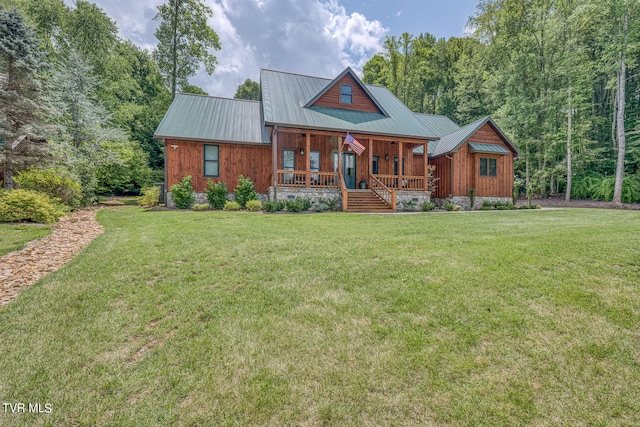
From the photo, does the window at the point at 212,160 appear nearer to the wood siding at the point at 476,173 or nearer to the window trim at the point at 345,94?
the window trim at the point at 345,94

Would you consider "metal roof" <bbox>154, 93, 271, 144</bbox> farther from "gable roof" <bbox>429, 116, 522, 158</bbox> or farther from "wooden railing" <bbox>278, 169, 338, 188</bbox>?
"gable roof" <bbox>429, 116, 522, 158</bbox>

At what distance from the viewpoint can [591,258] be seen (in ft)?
15.2

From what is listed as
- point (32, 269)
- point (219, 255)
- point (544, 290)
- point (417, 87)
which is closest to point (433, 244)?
point (544, 290)

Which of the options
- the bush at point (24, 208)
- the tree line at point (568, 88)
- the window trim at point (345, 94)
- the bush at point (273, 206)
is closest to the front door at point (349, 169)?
the window trim at point (345, 94)

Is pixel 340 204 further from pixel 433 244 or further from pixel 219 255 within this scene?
pixel 219 255

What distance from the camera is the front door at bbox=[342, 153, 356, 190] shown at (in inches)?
684

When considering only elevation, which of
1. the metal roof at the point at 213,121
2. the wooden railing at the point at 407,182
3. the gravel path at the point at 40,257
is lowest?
the gravel path at the point at 40,257

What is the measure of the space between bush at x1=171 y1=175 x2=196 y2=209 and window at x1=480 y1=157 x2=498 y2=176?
16.9m

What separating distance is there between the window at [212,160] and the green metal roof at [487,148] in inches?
586

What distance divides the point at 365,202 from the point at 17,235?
12.1 meters

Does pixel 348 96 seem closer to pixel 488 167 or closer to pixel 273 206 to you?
pixel 273 206

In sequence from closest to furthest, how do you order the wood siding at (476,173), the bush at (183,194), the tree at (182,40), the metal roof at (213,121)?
the bush at (183,194)
the metal roof at (213,121)
the wood siding at (476,173)
the tree at (182,40)

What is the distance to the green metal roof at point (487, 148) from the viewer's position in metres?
17.4

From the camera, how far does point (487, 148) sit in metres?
17.7
